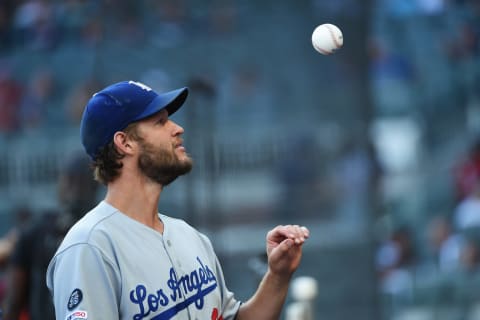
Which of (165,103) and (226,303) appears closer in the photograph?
(165,103)

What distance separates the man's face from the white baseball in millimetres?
1413

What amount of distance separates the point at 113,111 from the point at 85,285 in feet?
1.97

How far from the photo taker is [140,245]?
2.98 m

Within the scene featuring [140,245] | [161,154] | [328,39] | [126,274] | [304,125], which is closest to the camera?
[126,274]

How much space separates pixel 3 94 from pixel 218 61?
2786 mm

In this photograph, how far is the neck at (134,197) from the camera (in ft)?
10.1

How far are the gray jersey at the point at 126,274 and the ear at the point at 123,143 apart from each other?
186 mm

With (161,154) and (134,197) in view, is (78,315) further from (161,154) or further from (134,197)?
(161,154)

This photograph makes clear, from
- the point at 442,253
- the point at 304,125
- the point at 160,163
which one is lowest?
the point at 442,253

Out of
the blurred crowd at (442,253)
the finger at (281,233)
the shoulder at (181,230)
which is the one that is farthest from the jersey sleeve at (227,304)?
the blurred crowd at (442,253)

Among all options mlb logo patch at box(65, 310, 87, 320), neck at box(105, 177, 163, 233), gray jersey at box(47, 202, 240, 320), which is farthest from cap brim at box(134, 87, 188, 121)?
mlb logo patch at box(65, 310, 87, 320)

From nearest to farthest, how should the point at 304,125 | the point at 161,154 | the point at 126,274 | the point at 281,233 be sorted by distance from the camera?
the point at 126,274 < the point at 161,154 < the point at 281,233 < the point at 304,125

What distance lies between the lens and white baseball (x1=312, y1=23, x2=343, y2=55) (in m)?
4.32

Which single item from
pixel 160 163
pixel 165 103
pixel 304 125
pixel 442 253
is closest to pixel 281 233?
pixel 160 163
